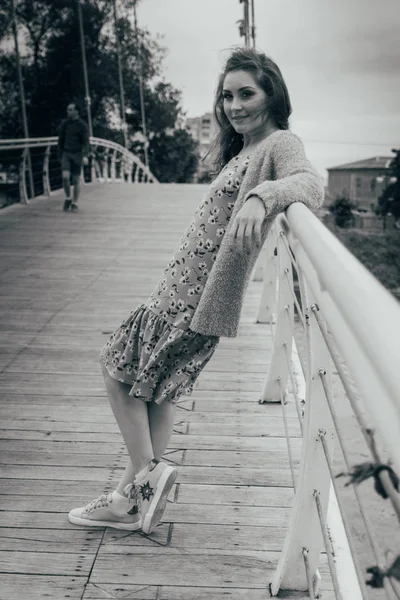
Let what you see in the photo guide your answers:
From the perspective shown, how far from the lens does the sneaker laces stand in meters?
2.01

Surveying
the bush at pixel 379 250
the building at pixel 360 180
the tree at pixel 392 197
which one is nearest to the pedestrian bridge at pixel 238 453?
the tree at pixel 392 197

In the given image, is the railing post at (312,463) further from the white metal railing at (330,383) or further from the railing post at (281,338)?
the railing post at (281,338)

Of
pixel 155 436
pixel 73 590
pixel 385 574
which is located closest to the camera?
pixel 385 574

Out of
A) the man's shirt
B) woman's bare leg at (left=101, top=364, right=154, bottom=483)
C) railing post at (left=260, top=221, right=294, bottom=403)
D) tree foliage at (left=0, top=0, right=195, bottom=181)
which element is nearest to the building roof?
tree foliage at (left=0, top=0, right=195, bottom=181)

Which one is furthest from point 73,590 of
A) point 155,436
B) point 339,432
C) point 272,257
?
point 272,257

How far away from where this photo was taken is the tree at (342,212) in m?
91.4

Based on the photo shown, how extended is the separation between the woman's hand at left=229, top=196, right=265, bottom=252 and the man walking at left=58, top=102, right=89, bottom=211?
8.56m

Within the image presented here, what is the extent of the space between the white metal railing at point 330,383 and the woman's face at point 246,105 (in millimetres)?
233

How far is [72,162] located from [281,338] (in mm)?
7697

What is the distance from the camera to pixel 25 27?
25.6m

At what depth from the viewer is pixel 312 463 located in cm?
158

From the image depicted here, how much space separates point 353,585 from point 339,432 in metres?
0.51

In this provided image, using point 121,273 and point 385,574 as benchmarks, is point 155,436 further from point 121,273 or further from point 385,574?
point 121,273

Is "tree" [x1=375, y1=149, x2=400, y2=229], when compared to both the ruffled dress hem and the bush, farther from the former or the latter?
the ruffled dress hem
